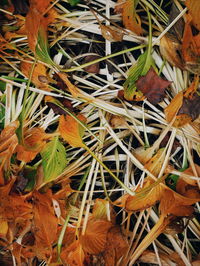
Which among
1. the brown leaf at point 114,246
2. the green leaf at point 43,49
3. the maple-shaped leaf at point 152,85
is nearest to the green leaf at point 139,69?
the maple-shaped leaf at point 152,85

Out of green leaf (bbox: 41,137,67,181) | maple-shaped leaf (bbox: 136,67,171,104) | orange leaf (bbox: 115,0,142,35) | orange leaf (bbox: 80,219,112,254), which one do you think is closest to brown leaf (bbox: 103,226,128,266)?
orange leaf (bbox: 80,219,112,254)

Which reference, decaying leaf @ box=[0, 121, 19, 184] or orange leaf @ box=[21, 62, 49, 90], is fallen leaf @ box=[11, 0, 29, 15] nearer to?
orange leaf @ box=[21, 62, 49, 90]

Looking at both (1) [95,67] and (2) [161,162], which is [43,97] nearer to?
A: (1) [95,67]

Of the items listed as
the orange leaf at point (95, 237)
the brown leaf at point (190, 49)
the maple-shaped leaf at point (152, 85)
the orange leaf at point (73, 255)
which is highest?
the brown leaf at point (190, 49)

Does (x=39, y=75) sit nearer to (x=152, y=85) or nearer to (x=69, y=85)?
(x=69, y=85)

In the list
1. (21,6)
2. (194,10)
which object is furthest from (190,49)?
(21,6)

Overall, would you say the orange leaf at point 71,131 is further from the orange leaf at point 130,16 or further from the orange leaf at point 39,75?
the orange leaf at point 130,16
